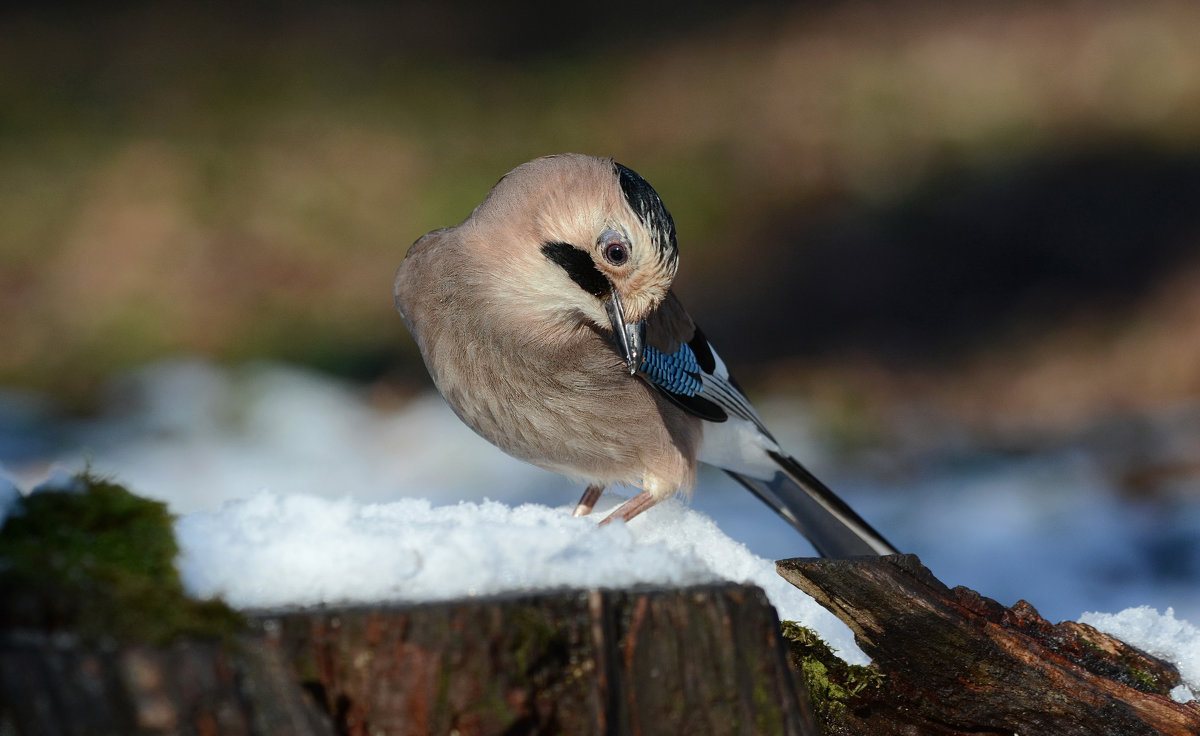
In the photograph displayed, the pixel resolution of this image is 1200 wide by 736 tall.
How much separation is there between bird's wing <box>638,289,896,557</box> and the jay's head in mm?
306

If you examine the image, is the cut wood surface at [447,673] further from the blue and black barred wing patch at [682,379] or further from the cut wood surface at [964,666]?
the blue and black barred wing patch at [682,379]

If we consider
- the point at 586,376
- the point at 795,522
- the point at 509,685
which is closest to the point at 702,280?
the point at 795,522

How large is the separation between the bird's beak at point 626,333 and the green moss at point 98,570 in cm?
117

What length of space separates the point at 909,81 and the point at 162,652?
8.19 m

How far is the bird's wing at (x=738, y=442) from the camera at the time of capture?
287 centimetres

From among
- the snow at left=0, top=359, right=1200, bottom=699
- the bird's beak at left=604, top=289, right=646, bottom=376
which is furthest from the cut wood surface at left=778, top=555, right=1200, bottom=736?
the bird's beak at left=604, top=289, right=646, bottom=376

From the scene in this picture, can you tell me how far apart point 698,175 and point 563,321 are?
5.67 m

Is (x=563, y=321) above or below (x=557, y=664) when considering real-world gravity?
above

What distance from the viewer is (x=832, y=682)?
2.07 m

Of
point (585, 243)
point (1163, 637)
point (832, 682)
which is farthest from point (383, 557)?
point (1163, 637)

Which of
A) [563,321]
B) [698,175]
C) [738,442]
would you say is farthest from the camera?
[698,175]

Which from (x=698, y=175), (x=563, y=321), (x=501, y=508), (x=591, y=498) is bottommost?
(x=501, y=508)

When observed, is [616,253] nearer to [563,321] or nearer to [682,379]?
[563,321]

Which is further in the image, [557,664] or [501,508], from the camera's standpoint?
[501,508]
